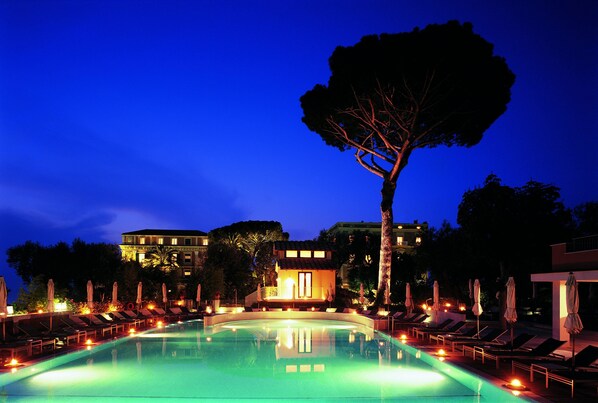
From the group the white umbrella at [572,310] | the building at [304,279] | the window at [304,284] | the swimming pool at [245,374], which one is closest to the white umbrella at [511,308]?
the swimming pool at [245,374]

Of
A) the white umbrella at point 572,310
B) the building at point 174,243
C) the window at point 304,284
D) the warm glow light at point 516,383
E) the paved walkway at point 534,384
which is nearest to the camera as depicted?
the paved walkway at point 534,384

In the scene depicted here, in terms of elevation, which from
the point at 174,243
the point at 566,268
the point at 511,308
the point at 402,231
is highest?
the point at 402,231

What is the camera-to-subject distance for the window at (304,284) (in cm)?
3662

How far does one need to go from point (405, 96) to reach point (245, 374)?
19.2 metres

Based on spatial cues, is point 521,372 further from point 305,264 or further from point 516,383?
point 305,264

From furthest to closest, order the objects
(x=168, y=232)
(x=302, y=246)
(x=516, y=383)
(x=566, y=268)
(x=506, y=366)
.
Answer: (x=168, y=232)
(x=302, y=246)
(x=566, y=268)
(x=506, y=366)
(x=516, y=383)

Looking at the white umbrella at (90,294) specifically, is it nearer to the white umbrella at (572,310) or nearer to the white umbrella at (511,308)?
the white umbrella at (511,308)

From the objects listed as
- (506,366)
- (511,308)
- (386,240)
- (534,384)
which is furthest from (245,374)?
(386,240)

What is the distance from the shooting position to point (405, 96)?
27.4 meters

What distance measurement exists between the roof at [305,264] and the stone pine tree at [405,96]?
773cm

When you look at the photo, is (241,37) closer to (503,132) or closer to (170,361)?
(170,361)

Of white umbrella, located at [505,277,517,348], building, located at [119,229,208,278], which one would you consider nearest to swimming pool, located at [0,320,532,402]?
white umbrella, located at [505,277,517,348]

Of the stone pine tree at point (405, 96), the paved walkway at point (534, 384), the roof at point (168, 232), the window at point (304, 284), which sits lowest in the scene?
the window at point (304, 284)

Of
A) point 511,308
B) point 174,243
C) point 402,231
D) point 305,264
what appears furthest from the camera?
point 174,243
